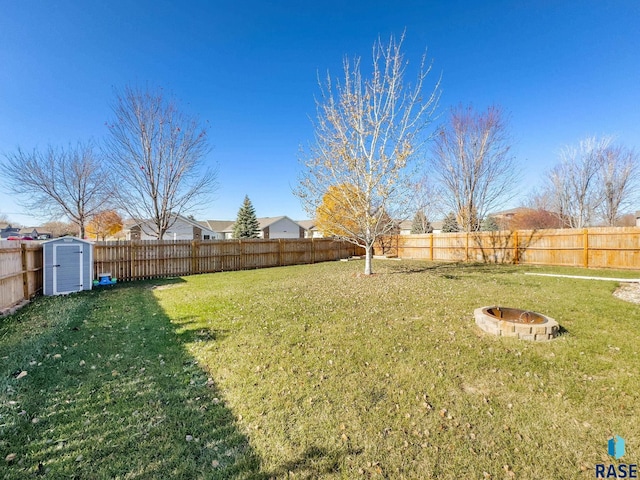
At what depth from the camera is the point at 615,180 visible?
58.9ft

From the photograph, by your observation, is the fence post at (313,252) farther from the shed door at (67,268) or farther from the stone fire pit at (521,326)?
the stone fire pit at (521,326)

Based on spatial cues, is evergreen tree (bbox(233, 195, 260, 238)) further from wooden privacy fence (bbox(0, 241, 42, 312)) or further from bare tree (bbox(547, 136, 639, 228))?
bare tree (bbox(547, 136, 639, 228))

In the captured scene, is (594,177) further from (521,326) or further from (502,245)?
(521,326)

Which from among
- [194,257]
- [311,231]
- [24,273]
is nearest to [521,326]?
[24,273]

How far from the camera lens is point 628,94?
11406 mm

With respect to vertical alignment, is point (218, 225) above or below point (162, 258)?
above

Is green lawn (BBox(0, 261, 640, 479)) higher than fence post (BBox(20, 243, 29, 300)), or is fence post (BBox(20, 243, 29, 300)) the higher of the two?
fence post (BBox(20, 243, 29, 300))

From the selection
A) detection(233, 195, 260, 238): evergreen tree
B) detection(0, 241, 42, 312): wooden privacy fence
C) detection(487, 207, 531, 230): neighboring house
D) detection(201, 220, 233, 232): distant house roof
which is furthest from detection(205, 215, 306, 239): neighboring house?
detection(0, 241, 42, 312): wooden privacy fence

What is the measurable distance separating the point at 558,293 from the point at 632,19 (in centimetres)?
854

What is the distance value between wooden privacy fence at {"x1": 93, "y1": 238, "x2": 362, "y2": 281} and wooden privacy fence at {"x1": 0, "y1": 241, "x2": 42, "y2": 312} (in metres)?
2.54

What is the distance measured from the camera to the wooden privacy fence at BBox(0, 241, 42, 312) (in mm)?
6270

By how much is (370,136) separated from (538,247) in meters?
10.9

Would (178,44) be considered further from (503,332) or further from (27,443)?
(503,332)

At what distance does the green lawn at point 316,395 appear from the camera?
2.12 metres
